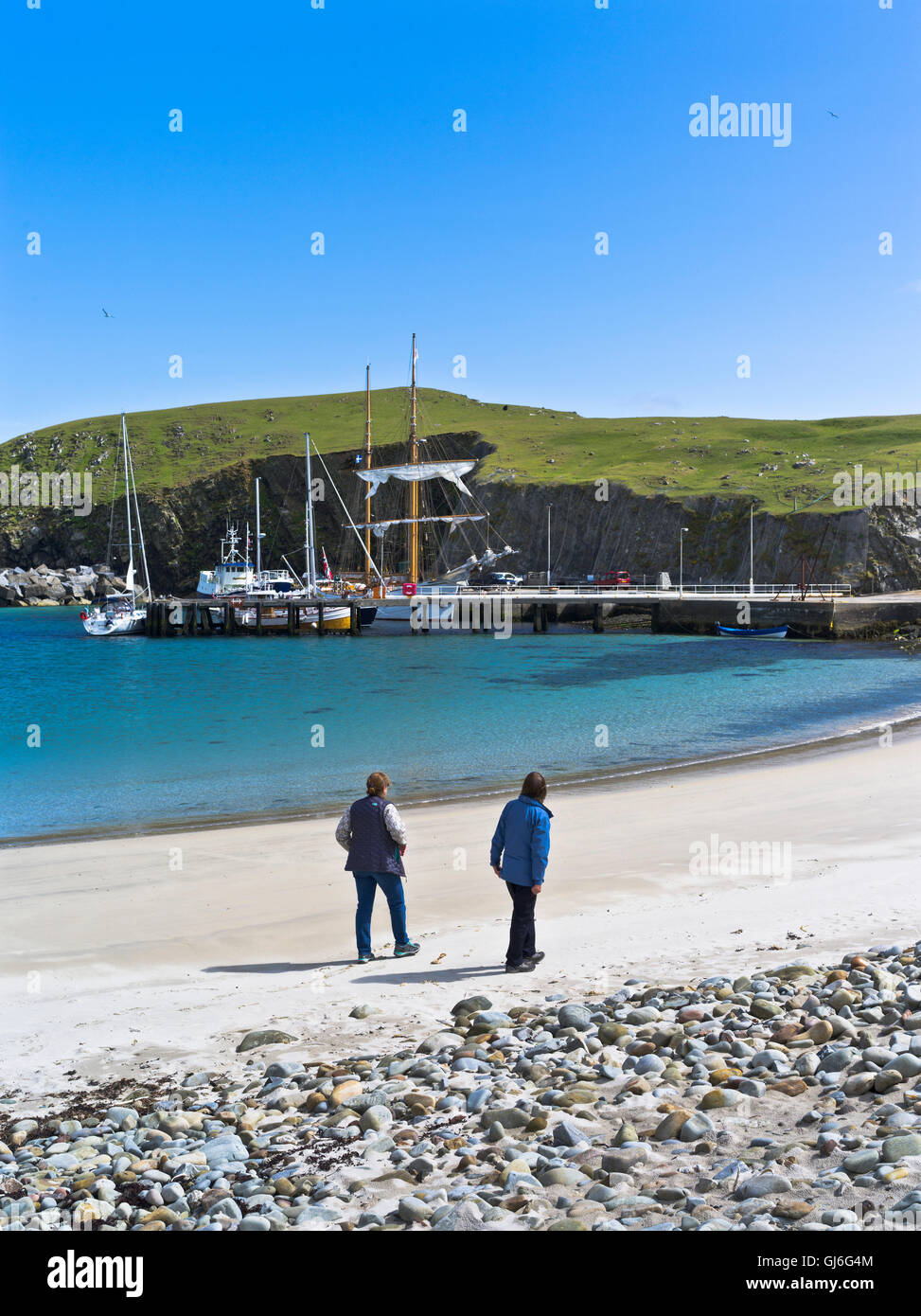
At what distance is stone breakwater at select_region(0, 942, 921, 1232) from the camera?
500 cm

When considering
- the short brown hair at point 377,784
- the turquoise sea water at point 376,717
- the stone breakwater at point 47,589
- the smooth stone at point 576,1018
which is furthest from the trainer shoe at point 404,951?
the stone breakwater at point 47,589

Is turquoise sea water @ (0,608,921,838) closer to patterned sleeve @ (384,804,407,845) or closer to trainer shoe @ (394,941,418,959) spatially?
trainer shoe @ (394,941,418,959)

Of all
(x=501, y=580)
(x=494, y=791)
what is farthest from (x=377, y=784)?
(x=501, y=580)

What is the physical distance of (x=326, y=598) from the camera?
98.9m

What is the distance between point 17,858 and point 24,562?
18673 cm

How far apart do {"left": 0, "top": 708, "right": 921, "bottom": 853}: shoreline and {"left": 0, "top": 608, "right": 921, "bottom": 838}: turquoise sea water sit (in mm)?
303

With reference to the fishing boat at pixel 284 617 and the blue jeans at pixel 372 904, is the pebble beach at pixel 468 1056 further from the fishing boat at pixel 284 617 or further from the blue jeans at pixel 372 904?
the fishing boat at pixel 284 617

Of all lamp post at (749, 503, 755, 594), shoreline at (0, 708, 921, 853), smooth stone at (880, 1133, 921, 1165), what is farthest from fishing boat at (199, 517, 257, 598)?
smooth stone at (880, 1133, 921, 1165)

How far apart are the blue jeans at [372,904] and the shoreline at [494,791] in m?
9.05

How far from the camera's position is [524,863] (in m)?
9.93

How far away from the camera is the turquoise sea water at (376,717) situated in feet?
78.1

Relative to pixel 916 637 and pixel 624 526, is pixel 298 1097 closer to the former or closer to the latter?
pixel 916 637
